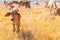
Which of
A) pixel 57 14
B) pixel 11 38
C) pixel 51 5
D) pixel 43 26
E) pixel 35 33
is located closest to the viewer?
pixel 11 38

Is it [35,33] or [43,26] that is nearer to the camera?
[35,33]

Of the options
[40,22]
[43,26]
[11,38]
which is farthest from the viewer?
[40,22]

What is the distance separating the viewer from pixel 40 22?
17.4 metres

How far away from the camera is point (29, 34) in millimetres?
13969

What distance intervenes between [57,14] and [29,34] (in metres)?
8.26

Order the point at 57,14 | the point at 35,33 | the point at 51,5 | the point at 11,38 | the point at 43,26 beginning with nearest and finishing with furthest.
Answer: the point at 11,38 < the point at 35,33 < the point at 43,26 < the point at 57,14 < the point at 51,5

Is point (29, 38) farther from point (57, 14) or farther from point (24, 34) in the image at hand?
point (57, 14)

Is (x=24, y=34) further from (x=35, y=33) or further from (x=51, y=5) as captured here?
(x=51, y=5)

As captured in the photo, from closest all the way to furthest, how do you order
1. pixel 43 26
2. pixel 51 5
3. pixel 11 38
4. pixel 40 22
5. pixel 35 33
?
pixel 11 38
pixel 35 33
pixel 43 26
pixel 40 22
pixel 51 5

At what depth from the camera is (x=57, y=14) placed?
2166 cm

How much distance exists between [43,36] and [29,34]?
40.9 inches

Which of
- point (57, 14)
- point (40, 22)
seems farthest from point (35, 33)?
point (57, 14)

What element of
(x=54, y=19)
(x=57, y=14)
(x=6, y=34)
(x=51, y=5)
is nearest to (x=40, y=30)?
(x=6, y=34)

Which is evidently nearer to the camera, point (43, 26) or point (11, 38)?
point (11, 38)
